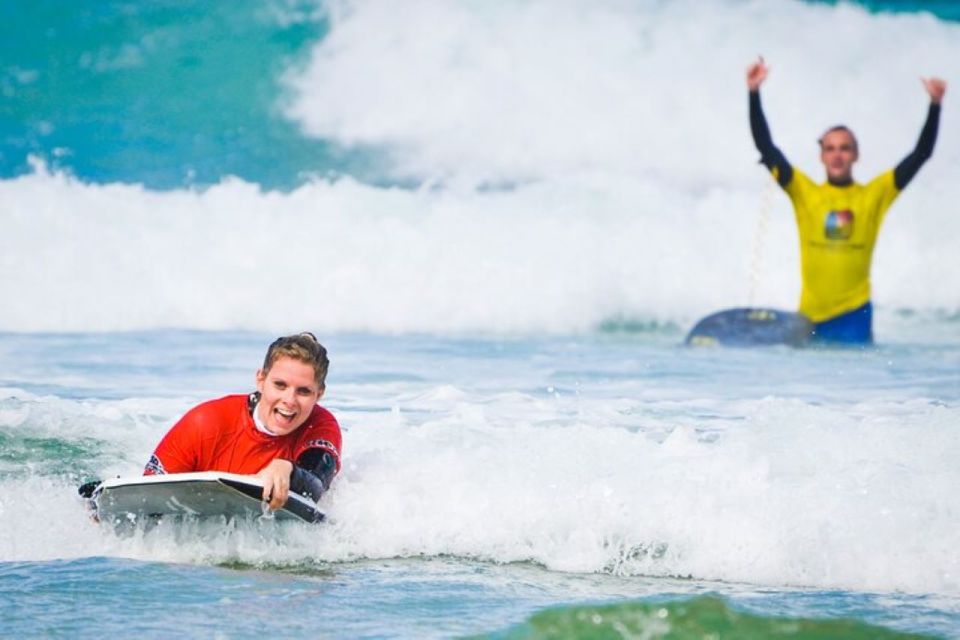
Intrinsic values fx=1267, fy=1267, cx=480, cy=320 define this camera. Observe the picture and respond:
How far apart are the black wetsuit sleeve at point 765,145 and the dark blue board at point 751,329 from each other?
720mm

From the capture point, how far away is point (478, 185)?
750 centimetres

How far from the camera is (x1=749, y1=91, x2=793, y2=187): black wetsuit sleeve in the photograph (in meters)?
5.87

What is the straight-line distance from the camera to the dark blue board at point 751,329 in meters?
6.57

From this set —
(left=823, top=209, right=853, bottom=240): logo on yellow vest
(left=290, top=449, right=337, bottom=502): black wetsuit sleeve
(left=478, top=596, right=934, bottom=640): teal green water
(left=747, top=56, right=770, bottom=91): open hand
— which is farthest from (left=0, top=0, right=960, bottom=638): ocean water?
(left=747, top=56, right=770, bottom=91): open hand

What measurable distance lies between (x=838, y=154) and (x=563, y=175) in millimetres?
1592

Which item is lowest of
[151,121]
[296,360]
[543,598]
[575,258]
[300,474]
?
[543,598]

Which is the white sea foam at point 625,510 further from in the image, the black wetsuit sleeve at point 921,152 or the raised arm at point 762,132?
the black wetsuit sleeve at point 921,152

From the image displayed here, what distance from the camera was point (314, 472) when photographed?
9.82 feet

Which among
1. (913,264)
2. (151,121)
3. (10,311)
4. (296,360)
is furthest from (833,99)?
(296,360)

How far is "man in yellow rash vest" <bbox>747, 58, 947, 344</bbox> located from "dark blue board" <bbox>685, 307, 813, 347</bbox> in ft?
0.36

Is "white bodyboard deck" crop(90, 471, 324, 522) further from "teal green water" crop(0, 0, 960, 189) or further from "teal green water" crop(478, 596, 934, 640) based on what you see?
"teal green water" crop(0, 0, 960, 189)

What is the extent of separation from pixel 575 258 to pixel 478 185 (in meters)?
0.72

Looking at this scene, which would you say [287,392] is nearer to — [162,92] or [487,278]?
[487,278]

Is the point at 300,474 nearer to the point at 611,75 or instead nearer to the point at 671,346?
the point at 671,346
